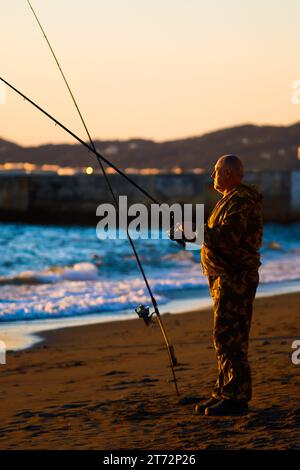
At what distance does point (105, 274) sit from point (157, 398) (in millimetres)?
12759

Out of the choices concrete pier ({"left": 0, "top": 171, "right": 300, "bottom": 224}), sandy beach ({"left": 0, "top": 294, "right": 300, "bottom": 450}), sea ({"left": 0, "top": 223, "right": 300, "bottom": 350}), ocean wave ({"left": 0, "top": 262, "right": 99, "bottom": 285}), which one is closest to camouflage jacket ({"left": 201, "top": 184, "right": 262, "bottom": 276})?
sandy beach ({"left": 0, "top": 294, "right": 300, "bottom": 450})

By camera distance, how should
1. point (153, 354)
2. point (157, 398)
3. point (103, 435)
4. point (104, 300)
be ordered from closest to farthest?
point (103, 435)
point (157, 398)
point (153, 354)
point (104, 300)

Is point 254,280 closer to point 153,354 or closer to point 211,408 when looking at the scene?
point 211,408

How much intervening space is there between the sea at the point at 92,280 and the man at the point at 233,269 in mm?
3679

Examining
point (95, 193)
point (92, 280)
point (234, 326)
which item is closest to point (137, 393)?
point (234, 326)

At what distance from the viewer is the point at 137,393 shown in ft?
20.7

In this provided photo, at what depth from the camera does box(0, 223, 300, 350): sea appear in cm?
1148

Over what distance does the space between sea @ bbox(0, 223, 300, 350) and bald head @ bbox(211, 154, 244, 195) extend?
388 centimetres

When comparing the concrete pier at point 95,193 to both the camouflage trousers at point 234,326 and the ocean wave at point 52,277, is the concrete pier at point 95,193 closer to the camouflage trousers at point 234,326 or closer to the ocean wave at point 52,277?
the ocean wave at point 52,277

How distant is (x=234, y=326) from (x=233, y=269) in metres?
0.29

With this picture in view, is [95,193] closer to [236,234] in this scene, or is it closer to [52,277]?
[52,277]

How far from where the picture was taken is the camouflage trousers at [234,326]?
5359mm

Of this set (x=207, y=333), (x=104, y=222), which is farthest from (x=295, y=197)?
(x=207, y=333)
